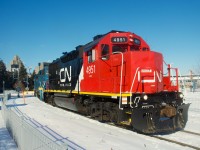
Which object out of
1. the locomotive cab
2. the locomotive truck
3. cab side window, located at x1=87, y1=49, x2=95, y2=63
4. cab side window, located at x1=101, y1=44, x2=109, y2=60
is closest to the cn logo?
the locomotive truck

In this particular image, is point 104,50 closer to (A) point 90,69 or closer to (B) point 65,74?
(A) point 90,69

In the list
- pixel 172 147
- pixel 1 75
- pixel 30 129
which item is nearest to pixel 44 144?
pixel 30 129

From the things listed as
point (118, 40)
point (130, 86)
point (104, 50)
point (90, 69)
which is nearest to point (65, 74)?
point (90, 69)

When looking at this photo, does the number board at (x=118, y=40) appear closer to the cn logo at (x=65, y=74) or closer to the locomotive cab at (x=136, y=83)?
the locomotive cab at (x=136, y=83)

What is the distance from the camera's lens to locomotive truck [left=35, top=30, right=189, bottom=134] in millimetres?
9055

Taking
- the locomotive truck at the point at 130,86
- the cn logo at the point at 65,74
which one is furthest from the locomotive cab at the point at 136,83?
the cn logo at the point at 65,74

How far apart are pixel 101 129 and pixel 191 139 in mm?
3438

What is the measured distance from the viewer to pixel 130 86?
9.61m

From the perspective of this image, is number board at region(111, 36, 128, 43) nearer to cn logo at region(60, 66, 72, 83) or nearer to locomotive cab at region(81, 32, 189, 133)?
locomotive cab at region(81, 32, 189, 133)

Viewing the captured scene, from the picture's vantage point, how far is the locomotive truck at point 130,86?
9055 millimetres

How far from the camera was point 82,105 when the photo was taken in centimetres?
1400

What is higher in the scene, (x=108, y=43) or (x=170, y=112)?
(x=108, y=43)

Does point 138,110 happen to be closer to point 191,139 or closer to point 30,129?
point 191,139

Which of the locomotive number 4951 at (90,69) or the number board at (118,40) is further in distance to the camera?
the locomotive number 4951 at (90,69)
